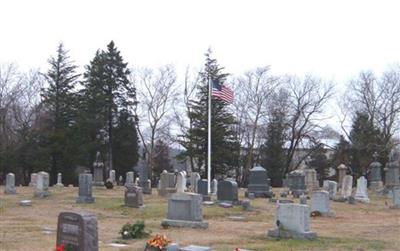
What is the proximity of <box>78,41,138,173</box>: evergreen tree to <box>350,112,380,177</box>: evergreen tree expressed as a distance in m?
23.0

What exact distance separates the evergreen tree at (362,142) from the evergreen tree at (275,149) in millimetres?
7465

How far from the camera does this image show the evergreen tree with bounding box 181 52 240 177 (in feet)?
171

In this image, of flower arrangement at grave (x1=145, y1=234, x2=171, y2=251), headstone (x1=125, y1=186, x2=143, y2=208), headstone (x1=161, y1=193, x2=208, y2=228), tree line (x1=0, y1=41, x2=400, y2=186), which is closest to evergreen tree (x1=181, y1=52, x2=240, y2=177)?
tree line (x1=0, y1=41, x2=400, y2=186)

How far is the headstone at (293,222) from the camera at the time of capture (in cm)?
1274

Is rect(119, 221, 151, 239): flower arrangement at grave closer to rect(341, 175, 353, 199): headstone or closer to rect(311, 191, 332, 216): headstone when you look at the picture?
rect(311, 191, 332, 216): headstone

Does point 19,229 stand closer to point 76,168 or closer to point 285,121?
point 76,168

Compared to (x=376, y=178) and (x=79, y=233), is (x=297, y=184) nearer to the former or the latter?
(x=376, y=178)

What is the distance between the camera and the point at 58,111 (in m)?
53.7

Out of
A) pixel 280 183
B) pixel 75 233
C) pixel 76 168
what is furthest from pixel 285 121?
pixel 75 233

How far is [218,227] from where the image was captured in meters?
15.6

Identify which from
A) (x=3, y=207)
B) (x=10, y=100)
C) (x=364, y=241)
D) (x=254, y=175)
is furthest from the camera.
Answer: (x=10, y=100)

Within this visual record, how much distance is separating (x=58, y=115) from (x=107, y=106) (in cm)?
525

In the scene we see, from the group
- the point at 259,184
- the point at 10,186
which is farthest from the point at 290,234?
the point at 10,186

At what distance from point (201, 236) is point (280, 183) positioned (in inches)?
1783
